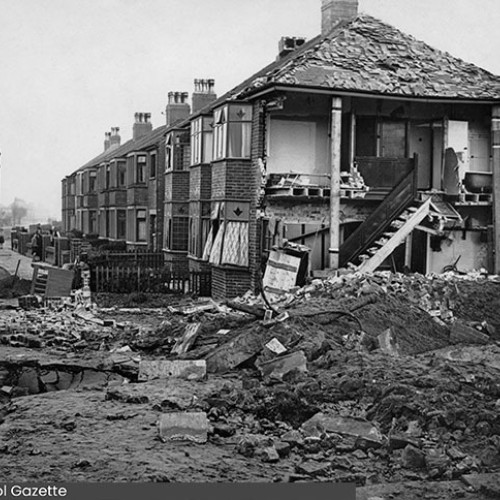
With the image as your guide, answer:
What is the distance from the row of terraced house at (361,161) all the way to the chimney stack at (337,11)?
664 mm

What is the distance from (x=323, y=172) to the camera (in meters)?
23.4

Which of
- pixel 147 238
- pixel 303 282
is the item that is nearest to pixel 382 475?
pixel 303 282

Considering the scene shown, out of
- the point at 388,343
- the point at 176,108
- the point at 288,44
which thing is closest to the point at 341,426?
the point at 388,343

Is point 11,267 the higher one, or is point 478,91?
point 478,91

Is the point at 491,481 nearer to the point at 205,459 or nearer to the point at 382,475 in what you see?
the point at 382,475

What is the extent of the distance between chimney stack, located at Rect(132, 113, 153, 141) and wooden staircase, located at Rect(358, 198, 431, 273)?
34818 mm

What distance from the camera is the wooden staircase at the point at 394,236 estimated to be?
70.8ft

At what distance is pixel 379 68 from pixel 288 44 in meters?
8.01

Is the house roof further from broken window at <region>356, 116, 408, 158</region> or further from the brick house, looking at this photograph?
broken window at <region>356, 116, 408, 158</region>

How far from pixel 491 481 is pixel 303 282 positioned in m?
13.7

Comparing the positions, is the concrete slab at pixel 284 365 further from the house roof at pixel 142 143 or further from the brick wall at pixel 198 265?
the house roof at pixel 142 143

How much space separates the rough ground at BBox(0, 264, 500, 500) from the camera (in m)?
8.60

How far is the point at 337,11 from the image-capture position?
26.0 meters

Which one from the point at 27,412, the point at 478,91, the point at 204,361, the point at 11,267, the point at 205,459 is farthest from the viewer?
the point at 11,267
